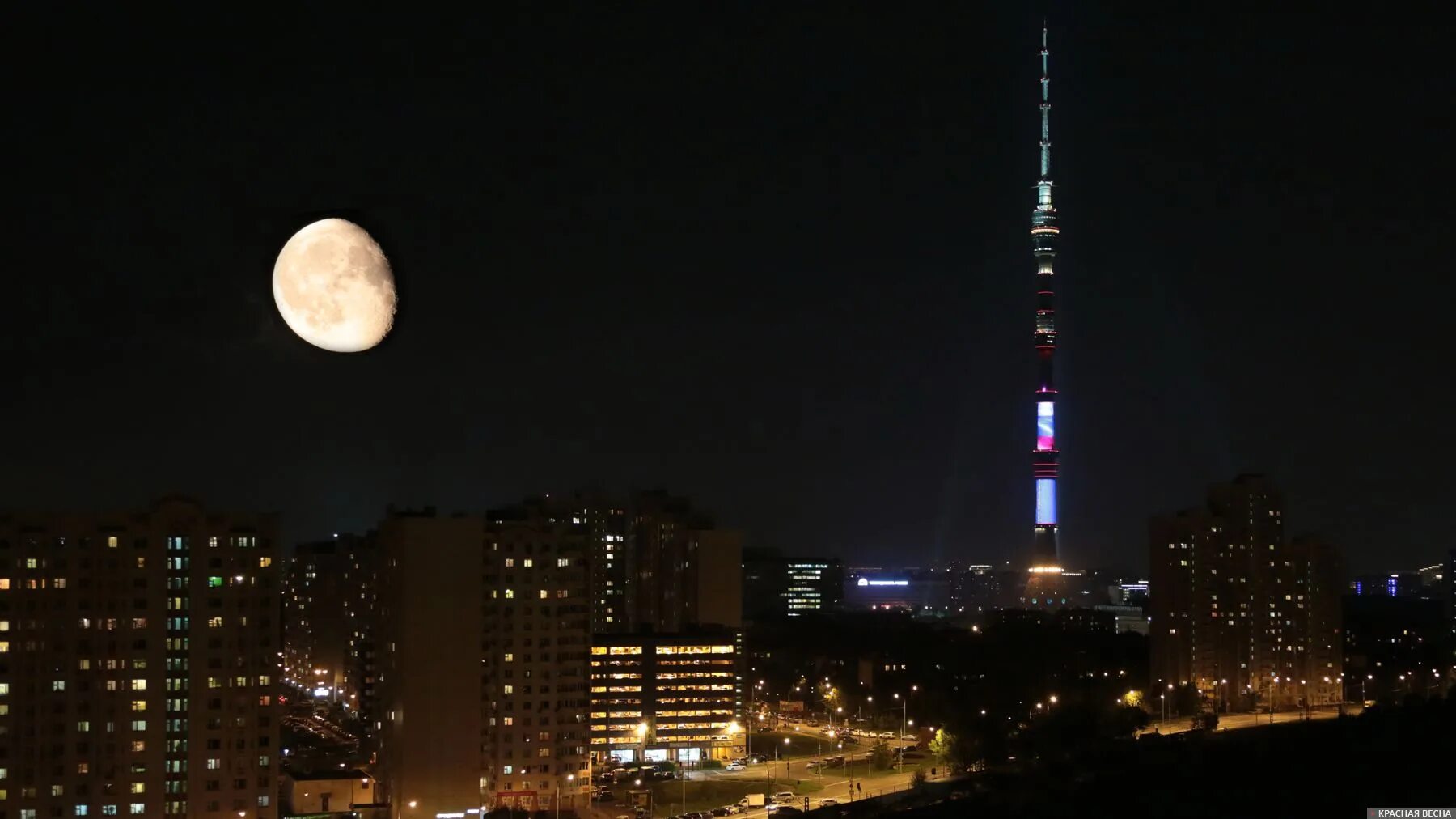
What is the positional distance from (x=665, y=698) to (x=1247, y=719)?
11841 millimetres

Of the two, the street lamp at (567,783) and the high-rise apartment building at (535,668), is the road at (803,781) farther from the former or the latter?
the high-rise apartment building at (535,668)

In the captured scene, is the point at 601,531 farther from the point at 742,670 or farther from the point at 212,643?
the point at 212,643

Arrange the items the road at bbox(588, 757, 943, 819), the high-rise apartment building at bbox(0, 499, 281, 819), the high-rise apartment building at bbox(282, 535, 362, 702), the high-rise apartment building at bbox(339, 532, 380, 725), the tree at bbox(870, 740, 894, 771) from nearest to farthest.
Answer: the high-rise apartment building at bbox(0, 499, 281, 819) → the road at bbox(588, 757, 943, 819) → the tree at bbox(870, 740, 894, 771) → the high-rise apartment building at bbox(339, 532, 380, 725) → the high-rise apartment building at bbox(282, 535, 362, 702)

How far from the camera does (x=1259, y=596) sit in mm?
35406

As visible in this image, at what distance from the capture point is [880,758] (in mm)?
25000

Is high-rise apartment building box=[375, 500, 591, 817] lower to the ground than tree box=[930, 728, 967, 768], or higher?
higher

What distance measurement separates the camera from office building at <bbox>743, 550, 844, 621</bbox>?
70.6 metres

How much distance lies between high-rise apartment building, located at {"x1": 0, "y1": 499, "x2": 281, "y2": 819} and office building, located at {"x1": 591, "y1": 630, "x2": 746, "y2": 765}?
970 cm

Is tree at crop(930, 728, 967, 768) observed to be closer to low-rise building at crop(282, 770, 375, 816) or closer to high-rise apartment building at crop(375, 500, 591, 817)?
high-rise apartment building at crop(375, 500, 591, 817)

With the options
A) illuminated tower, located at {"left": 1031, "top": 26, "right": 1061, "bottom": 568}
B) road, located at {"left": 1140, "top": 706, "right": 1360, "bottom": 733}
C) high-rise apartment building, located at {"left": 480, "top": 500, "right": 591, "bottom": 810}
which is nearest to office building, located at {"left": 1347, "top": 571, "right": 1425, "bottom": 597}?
illuminated tower, located at {"left": 1031, "top": 26, "right": 1061, "bottom": 568}

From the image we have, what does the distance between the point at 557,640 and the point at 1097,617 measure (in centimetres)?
3539

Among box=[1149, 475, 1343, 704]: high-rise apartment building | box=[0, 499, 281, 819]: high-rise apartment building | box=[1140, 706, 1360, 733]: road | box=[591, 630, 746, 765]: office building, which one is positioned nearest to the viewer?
box=[0, 499, 281, 819]: high-rise apartment building

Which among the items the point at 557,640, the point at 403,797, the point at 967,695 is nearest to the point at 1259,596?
the point at 967,695

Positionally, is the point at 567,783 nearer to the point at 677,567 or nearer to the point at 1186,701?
the point at 1186,701
